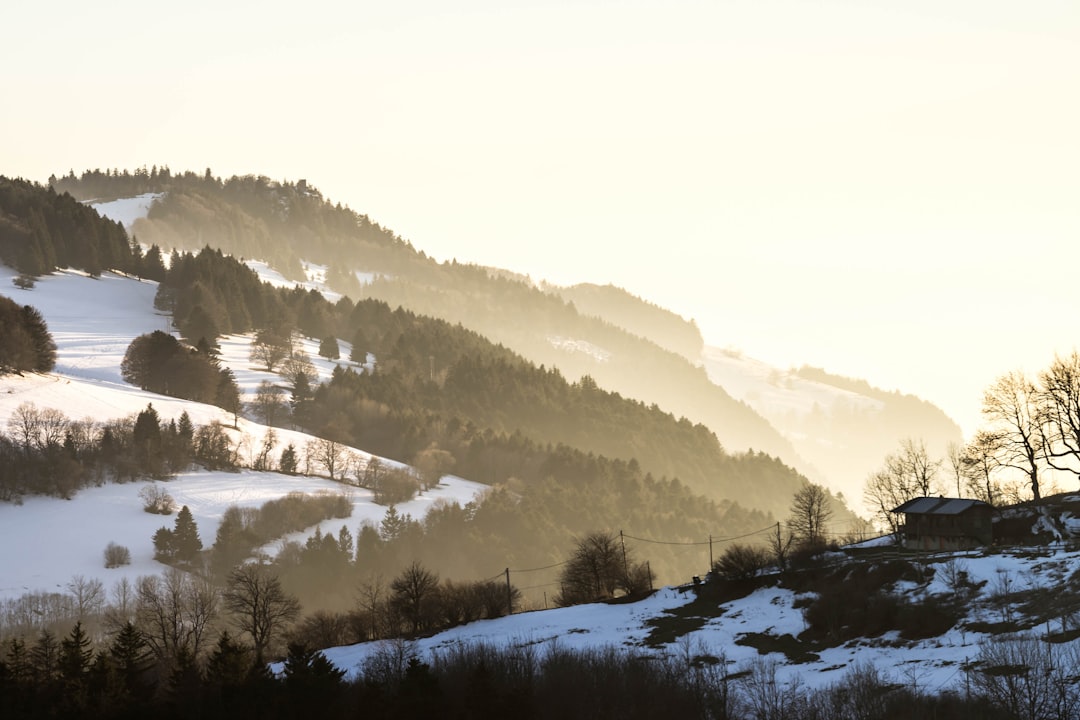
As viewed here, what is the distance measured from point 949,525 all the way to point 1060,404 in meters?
18.4

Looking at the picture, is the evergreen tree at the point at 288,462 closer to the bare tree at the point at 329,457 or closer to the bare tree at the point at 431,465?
the bare tree at the point at 329,457

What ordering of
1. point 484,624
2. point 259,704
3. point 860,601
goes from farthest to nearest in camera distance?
point 484,624 < point 860,601 < point 259,704

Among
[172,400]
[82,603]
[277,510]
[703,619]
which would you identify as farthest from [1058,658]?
[172,400]

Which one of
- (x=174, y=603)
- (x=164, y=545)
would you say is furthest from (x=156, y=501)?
(x=174, y=603)

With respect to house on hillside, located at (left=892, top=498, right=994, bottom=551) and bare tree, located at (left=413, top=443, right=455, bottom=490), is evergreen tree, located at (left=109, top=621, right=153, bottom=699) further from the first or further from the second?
bare tree, located at (left=413, top=443, right=455, bottom=490)

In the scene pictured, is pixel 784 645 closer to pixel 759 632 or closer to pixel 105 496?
pixel 759 632

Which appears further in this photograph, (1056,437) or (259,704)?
(1056,437)

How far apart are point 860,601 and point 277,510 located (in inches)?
3589

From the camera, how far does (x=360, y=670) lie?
80.4 meters

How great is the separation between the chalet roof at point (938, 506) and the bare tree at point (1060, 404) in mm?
11292

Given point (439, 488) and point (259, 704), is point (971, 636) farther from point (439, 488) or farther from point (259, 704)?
point (439, 488)

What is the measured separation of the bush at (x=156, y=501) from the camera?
456 feet

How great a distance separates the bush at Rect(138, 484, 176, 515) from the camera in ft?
456

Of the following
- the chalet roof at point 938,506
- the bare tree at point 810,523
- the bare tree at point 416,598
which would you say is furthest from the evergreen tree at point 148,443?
the chalet roof at point 938,506
